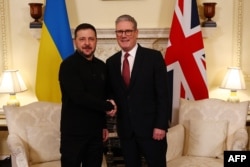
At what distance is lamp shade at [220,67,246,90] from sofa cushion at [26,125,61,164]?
1.62m

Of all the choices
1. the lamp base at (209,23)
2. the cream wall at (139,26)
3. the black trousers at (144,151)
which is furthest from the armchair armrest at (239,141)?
the lamp base at (209,23)

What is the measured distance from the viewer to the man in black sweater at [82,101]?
183 centimetres

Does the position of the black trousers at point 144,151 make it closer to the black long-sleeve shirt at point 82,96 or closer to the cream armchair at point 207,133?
the black long-sleeve shirt at point 82,96

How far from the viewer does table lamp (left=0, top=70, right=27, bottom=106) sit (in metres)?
3.12

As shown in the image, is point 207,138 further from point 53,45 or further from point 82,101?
point 53,45

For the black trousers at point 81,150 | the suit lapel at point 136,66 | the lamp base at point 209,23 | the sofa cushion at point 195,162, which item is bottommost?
the sofa cushion at point 195,162

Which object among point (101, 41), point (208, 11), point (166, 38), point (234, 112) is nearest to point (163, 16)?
point (166, 38)

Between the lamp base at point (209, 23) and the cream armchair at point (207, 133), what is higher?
the lamp base at point (209, 23)

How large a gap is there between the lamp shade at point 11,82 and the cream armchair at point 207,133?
1.47 m

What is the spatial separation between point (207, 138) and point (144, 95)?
83 cm

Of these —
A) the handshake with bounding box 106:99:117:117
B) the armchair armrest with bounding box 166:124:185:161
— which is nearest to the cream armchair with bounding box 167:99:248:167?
the armchair armrest with bounding box 166:124:185:161

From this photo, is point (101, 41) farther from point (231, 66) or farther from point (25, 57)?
point (231, 66)

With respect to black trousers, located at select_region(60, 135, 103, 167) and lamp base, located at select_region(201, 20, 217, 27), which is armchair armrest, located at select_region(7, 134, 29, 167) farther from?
lamp base, located at select_region(201, 20, 217, 27)

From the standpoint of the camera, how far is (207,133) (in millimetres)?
2555
